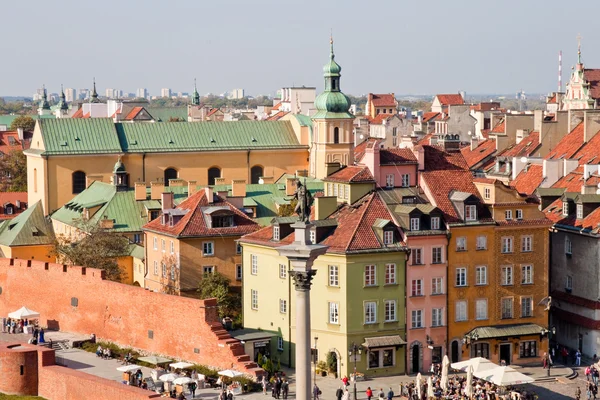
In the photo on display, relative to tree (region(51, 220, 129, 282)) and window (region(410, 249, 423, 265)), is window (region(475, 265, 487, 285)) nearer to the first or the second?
window (region(410, 249, 423, 265))

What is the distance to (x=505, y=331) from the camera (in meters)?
59.2

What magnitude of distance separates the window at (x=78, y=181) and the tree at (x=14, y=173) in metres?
31.8

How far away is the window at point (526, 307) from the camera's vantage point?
60.2 m

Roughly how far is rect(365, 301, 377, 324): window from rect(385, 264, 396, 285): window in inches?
44.9

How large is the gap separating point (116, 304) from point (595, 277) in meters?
21.4

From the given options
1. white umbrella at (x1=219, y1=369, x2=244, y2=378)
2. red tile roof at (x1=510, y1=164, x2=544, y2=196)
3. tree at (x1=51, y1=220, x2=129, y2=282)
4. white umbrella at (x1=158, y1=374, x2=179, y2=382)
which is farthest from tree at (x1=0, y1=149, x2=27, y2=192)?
white umbrella at (x1=219, y1=369, x2=244, y2=378)

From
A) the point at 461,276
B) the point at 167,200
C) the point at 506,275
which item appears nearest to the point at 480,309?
the point at 461,276

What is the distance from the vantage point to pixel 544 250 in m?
60.8

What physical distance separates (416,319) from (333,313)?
3.82 metres

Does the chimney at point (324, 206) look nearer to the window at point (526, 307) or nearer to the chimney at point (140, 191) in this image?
the window at point (526, 307)

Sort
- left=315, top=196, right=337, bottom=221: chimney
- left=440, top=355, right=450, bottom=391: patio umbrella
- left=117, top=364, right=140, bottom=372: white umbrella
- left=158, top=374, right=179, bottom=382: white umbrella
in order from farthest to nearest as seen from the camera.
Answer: left=315, top=196, right=337, bottom=221: chimney < left=117, top=364, right=140, bottom=372: white umbrella < left=440, top=355, right=450, bottom=391: patio umbrella < left=158, top=374, right=179, bottom=382: white umbrella

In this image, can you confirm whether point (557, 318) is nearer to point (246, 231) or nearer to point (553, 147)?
point (246, 231)

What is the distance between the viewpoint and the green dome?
3607 inches

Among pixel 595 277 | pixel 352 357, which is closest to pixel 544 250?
pixel 595 277
